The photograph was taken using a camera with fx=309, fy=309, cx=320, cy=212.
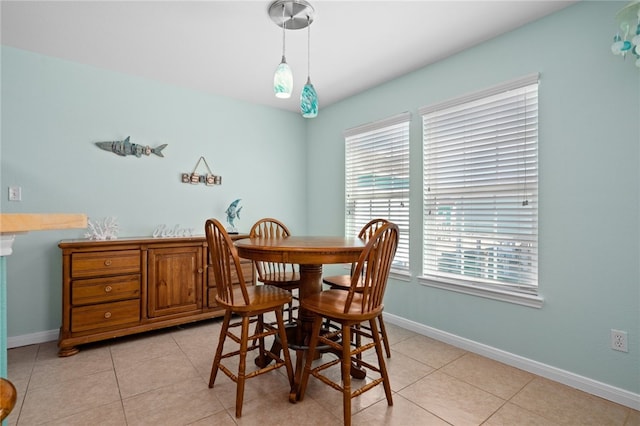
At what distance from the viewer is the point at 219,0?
204 centimetres

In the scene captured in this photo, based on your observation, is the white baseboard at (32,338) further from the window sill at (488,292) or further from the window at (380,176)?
the window sill at (488,292)

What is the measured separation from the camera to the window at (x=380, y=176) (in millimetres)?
3133

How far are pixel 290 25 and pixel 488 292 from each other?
252 cm

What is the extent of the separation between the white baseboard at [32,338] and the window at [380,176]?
3032 mm

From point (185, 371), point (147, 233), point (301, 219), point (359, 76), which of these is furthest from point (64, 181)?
point (359, 76)

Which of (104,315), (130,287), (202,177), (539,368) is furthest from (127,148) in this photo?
(539,368)

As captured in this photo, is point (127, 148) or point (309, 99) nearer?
point (309, 99)

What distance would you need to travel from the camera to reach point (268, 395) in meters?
1.89

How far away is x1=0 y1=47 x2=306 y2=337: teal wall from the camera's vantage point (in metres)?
2.63

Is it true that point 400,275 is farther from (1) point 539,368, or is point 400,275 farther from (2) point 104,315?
(2) point 104,315

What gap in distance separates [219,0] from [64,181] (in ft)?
6.97

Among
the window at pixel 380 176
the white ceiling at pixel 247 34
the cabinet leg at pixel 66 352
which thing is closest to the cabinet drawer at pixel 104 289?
the cabinet leg at pixel 66 352

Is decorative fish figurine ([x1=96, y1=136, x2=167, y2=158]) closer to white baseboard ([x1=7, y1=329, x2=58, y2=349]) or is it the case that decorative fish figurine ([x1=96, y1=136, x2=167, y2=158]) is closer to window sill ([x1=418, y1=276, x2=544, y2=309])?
white baseboard ([x1=7, y1=329, x2=58, y2=349])

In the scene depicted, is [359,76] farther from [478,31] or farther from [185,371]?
[185,371]
